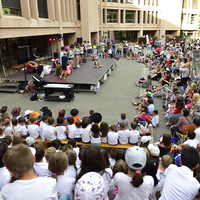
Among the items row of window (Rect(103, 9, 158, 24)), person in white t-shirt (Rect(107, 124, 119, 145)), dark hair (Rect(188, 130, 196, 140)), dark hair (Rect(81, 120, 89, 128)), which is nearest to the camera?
dark hair (Rect(188, 130, 196, 140))

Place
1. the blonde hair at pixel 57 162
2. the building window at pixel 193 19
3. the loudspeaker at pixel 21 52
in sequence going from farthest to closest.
A: the building window at pixel 193 19
the loudspeaker at pixel 21 52
the blonde hair at pixel 57 162

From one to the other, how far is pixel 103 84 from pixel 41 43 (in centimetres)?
1228

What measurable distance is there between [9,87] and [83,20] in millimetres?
14900

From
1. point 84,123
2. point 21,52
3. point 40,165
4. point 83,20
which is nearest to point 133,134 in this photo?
point 84,123

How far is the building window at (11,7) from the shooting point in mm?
12071

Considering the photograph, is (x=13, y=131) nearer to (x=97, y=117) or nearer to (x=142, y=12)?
(x=97, y=117)

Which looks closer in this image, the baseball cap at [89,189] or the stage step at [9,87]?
the baseball cap at [89,189]

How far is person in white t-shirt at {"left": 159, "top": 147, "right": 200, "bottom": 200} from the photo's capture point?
2.47 meters

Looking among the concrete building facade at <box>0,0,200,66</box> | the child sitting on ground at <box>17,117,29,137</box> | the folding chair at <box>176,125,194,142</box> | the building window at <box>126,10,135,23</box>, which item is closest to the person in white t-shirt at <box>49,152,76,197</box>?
the child sitting on ground at <box>17,117,29,137</box>

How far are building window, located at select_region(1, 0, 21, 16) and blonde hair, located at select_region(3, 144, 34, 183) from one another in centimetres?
1292

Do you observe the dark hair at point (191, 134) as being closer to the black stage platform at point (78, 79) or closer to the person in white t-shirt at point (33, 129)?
the person in white t-shirt at point (33, 129)

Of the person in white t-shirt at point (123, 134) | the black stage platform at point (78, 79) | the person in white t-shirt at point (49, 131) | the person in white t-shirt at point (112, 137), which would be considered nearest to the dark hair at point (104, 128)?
the person in white t-shirt at point (112, 137)

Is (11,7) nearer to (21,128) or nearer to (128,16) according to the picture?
(21,128)

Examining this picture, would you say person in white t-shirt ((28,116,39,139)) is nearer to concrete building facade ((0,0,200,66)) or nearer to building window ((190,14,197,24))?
concrete building facade ((0,0,200,66))
